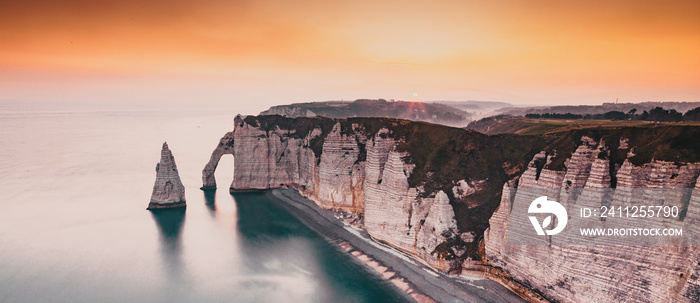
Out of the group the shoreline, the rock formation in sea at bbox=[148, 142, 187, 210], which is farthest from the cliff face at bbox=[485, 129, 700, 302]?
the rock formation in sea at bbox=[148, 142, 187, 210]

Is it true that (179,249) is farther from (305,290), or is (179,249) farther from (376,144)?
(376,144)

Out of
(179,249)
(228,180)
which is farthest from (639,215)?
(228,180)

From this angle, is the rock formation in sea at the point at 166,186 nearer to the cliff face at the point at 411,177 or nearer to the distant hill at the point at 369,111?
the cliff face at the point at 411,177

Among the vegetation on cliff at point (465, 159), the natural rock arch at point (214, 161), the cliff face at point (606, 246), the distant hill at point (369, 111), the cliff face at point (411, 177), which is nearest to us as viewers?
the cliff face at point (606, 246)

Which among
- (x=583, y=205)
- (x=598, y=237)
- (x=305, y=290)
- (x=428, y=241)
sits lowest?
(x=305, y=290)

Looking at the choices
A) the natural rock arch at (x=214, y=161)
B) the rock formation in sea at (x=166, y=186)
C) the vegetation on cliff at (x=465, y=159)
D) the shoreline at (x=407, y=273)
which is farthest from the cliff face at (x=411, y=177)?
the rock formation in sea at (x=166, y=186)

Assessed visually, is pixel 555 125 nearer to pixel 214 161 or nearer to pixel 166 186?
pixel 214 161
